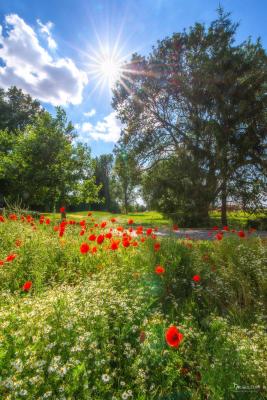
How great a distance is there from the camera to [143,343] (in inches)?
89.8

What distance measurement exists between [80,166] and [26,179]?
417cm

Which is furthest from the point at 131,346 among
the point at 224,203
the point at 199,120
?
the point at 199,120

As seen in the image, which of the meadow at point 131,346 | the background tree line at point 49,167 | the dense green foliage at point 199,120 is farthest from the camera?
the background tree line at point 49,167

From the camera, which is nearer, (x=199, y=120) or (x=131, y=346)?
(x=131, y=346)

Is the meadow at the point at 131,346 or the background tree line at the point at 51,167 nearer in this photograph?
the meadow at the point at 131,346

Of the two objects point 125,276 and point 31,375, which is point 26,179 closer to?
point 125,276

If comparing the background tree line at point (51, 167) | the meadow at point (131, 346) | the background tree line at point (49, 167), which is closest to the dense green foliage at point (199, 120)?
the background tree line at point (51, 167)

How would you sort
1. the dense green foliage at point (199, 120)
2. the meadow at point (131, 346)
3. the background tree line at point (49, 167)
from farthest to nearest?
the background tree line at point (49, 167), the dense green foliage at point (199, 120), the meadow at point (131, 346)

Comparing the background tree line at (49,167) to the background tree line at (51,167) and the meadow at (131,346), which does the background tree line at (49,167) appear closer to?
the background tree line at (51,167)

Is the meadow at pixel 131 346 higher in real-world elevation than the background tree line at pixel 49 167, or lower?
lower

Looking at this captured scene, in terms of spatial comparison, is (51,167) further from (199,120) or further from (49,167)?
(199,120)

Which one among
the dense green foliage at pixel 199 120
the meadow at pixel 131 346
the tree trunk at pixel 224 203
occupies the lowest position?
the meadow at pixel 131 346

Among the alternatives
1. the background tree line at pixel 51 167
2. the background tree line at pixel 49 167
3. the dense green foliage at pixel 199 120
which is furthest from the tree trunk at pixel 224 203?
the background tree line at pixel 49 167

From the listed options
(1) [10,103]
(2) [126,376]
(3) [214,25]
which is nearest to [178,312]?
(2) [126,376]
